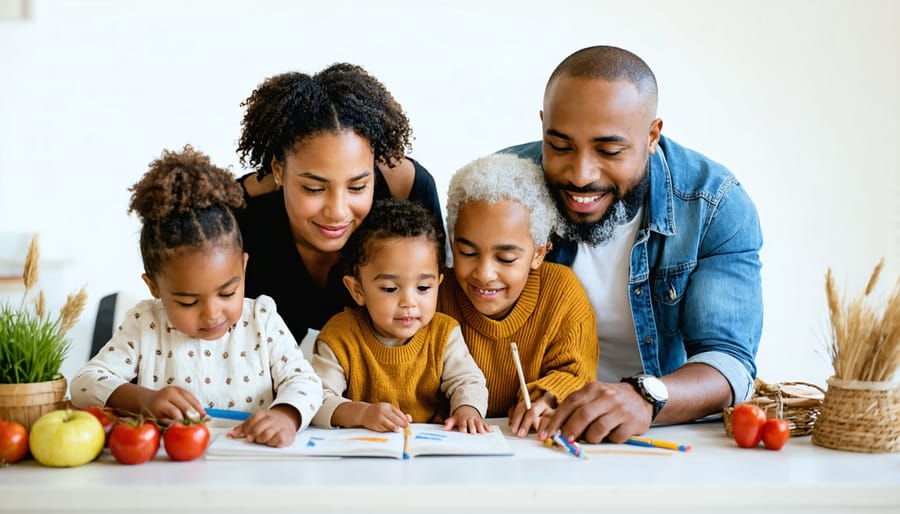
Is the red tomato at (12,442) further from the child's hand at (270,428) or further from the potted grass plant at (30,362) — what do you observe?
the child's hand at (270,428)

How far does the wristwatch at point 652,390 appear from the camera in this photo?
1.87 meters

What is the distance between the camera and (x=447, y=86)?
195 inches

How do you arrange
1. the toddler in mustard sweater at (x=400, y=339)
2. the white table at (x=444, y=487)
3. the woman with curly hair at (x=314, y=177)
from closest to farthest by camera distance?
the white table at (x=444, y=487), the toddler in mustard sweater at (x=400, y=339), the woman with curly hair at (x=314, y=177)

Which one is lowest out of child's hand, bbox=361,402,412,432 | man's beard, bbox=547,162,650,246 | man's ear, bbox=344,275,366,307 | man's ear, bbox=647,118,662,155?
child's hand, bbox=361,402,412,432

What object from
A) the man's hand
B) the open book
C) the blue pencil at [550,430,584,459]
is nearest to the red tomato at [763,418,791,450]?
the man's hand

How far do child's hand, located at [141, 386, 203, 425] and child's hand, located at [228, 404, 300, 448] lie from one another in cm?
9

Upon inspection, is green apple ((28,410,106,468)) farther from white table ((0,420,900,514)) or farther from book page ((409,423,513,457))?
book page ((409,423,513,457))

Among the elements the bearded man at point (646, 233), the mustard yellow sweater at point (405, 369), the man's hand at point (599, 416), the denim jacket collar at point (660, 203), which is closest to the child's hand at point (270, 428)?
the mustard yellow sweater at point (405, 369)

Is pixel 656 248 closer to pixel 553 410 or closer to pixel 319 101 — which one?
pixel 553 410

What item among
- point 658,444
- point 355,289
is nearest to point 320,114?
point 355,289

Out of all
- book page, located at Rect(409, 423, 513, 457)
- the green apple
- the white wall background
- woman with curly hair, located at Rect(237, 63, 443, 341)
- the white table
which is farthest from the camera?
the white wall background

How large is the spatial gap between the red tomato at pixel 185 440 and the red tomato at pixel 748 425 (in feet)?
3.30

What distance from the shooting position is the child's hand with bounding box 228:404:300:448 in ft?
5.56

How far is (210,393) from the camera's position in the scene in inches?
75.6
